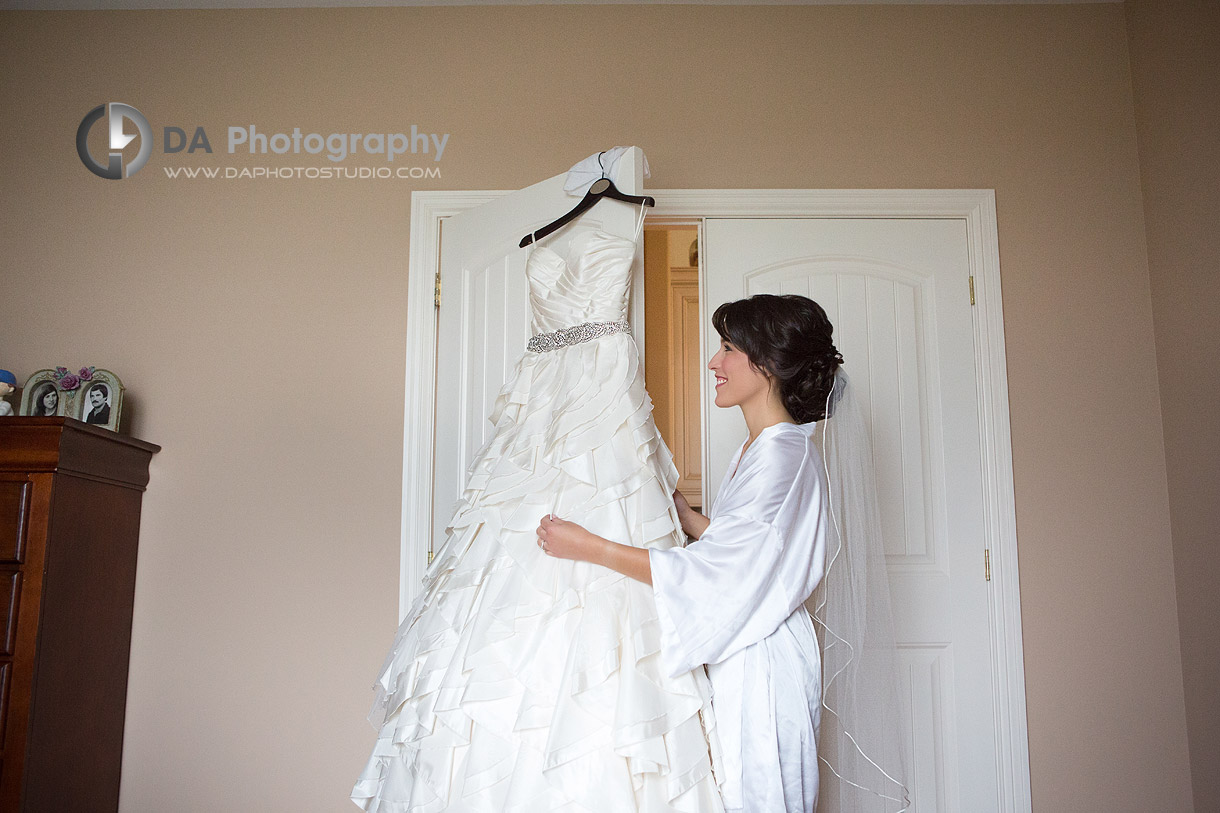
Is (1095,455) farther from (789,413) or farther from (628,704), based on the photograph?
(628,704)

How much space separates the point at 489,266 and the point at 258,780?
179 centimetres

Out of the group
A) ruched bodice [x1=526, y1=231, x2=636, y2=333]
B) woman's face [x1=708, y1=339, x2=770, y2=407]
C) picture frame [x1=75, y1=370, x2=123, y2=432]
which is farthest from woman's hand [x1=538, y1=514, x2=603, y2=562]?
picture frame [x1=75, y1=370, x2=123, y2=432]

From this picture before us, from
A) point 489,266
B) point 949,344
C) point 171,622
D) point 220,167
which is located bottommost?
point 171,622

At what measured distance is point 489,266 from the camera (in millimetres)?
2906

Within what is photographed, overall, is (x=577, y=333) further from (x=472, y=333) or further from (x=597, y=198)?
(x=472, y=333)

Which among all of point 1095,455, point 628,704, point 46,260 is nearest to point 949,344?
point 1095,455

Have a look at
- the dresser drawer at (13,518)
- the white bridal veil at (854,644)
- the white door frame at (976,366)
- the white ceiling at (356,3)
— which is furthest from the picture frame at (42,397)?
the white bridal veil at (854,644)

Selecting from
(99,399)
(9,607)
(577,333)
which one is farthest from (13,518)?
(577,333)

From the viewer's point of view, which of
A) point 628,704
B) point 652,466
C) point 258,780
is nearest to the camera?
point 628,704

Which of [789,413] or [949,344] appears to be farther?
[949,344]

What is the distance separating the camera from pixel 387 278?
10.1ft

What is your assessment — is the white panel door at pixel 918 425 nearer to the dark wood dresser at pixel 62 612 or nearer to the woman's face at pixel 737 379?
the woman's face at pixel 737 379

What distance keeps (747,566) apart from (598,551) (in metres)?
0.30

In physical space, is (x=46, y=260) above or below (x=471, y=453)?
above
